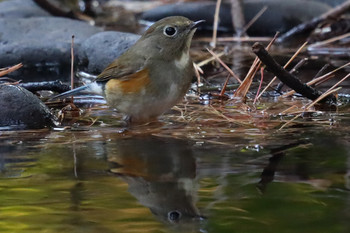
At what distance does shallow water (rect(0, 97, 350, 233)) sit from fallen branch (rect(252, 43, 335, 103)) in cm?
28

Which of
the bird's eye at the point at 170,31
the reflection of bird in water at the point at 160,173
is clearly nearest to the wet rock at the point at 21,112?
the reflection of bird in water at the point at 160,173

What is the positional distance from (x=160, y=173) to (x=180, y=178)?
124mm

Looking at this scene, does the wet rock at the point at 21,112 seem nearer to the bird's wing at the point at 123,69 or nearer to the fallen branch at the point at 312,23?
the bird's wing at the point at 123,69

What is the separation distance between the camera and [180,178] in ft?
9.29

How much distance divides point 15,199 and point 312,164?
134 centimetres

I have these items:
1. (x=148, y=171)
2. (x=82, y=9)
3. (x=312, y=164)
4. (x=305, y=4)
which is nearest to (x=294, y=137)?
(x=312, y=164)

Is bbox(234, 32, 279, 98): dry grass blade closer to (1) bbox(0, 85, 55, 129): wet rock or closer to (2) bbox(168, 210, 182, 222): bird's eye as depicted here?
(1) bbox(0, 85, 55, 129): wet rock

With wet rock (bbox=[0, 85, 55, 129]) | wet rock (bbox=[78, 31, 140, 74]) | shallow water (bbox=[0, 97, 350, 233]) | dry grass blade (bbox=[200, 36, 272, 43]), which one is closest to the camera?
shallow water (bbox=[0, 97, 350, 233])

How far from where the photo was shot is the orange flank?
12.3 feet

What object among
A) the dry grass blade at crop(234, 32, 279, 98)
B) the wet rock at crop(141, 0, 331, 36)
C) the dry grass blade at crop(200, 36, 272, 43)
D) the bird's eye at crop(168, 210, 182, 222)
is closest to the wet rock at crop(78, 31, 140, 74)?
the dry grass blade at crop(234, 32, 279, 98)

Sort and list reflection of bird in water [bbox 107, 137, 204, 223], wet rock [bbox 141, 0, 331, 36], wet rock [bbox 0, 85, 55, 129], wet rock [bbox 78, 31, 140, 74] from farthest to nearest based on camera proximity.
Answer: wet rock [bbox 141, 0, 331, 36] → wet rock [bbox 78, 31, 140, 74] → wet rock [bbox 0, 85, 55, 129] → reflection of bird in water [bbox 107, 137, 204, 223]

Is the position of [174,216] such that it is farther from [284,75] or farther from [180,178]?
[284,75]

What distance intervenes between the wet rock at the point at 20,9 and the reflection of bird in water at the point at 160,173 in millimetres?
5893

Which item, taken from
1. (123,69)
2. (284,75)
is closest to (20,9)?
(123,69)
